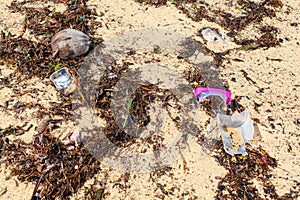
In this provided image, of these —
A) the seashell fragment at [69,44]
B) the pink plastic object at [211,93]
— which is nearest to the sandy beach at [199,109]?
the pink plastic object at [211,93]

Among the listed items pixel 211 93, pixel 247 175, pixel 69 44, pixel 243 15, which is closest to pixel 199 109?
pixel 211 93

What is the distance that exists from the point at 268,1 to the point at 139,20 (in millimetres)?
1533

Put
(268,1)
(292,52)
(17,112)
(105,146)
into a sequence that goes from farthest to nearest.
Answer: (268,1), (292,52), (17,112), (105,146)

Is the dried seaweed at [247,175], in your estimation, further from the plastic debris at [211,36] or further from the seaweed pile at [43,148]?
the plastic debris at [211,36]

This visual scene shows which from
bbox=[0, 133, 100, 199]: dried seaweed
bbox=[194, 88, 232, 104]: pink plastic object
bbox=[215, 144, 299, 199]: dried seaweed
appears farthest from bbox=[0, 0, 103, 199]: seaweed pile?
bbox=[194, 88, 232, 104]: pink plastic object

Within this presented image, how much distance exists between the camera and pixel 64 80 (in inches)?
105

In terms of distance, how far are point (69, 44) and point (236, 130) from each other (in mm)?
1540

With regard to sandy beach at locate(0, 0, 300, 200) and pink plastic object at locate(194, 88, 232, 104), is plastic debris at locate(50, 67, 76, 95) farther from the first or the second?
pink plastic object at locate(194, 88, 232, 104)

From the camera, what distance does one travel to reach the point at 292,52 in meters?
3.26

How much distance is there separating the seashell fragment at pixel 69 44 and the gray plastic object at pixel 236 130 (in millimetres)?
1292

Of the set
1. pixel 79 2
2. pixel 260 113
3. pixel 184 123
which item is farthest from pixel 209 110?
pixel 79 2

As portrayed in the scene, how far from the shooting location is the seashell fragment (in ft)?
9.15

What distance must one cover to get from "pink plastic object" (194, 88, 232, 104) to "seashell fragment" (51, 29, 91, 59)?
3.42ft

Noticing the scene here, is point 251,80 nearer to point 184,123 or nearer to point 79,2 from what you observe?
point 184,123
